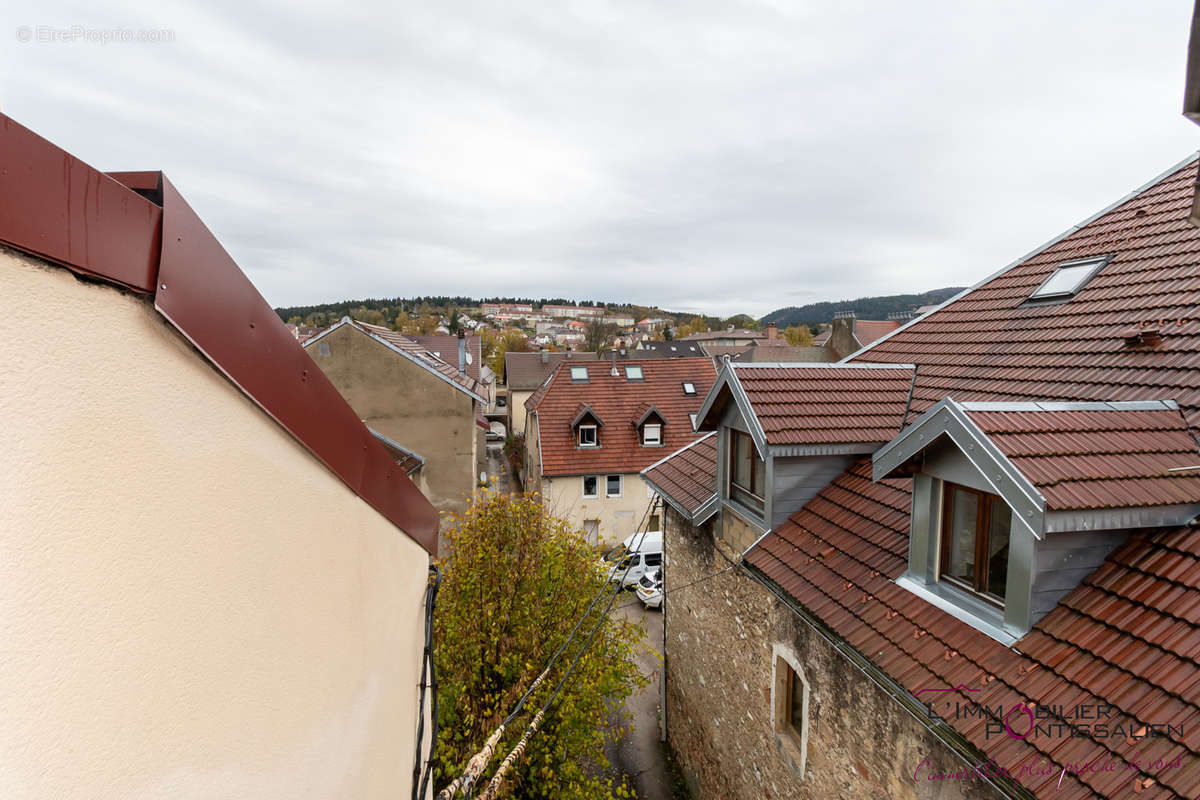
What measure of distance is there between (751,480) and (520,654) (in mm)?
3909

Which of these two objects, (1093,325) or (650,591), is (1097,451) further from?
(650,591)

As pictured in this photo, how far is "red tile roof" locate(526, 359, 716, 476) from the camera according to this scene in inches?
786

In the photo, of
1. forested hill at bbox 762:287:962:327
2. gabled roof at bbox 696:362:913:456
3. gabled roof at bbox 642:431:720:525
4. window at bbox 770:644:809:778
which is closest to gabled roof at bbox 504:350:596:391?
gabled roof at bbox 642:431:720:525

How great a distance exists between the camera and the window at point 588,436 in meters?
20.2

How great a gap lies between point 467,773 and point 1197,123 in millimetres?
6196

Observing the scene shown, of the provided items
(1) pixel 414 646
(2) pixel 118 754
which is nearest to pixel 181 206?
(2) pixel 118 754

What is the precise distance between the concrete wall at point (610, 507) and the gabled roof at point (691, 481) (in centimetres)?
1069

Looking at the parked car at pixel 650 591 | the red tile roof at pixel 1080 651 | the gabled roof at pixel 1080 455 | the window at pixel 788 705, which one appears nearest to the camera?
the red tile roof at pixel 1080 651

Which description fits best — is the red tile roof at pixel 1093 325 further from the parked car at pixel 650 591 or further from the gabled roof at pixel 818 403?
the parked car at pixel 650 591

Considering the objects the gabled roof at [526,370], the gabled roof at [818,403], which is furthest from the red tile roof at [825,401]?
the gabled roof at [526,370]

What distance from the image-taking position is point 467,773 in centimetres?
417

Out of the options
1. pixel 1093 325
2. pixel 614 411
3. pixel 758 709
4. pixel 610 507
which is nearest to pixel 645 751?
pixel 758 709

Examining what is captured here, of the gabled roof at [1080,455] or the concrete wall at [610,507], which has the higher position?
the gabled roof at [1080,455]

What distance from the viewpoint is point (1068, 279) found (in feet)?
20.1
